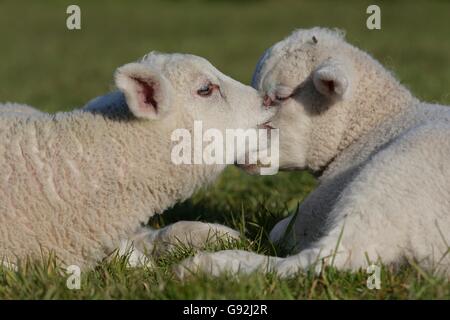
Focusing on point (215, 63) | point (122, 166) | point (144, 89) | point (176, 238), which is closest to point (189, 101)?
point (144, 89)

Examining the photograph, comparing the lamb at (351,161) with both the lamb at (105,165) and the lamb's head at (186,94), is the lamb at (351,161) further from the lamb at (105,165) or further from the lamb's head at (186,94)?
the lamb at (105,165)

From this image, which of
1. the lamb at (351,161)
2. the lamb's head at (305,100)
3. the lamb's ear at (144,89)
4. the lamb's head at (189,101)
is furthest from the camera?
the lamb's head at (305,100)

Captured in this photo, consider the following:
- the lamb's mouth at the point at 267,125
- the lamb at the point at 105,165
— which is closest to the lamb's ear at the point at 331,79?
the lamb's mouth at the point at 267,125

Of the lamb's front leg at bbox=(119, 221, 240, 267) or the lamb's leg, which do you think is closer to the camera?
the lamb's leg

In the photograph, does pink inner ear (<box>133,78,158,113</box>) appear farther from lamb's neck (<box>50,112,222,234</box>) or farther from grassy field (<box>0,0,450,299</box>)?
grassy field (<box>0,0,450,299</box>)

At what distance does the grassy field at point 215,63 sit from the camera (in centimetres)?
376

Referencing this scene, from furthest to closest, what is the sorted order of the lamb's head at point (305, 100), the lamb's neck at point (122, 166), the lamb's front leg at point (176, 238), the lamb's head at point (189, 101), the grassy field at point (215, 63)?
the lamb's head at point (305, 100), the lamb's front leg at point (176, 238), the lamb's neck at point (122, 166), the lamb's head at point (189, 101), the grassy field at point (215, 63)

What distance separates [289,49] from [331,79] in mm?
486

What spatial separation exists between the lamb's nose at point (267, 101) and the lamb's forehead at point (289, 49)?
166 mm

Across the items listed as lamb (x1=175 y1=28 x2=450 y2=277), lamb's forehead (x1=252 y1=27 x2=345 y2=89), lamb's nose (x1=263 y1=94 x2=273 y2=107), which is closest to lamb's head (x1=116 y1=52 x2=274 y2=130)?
lamb's nose (x1=263 y1=94 x2=273 y2=107)

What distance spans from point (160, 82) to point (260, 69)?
125 cm

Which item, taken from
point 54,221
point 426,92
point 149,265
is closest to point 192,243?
point 149,265

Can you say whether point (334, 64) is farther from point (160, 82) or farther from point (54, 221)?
point (54, 221)

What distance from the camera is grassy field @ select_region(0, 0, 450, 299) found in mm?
3764
